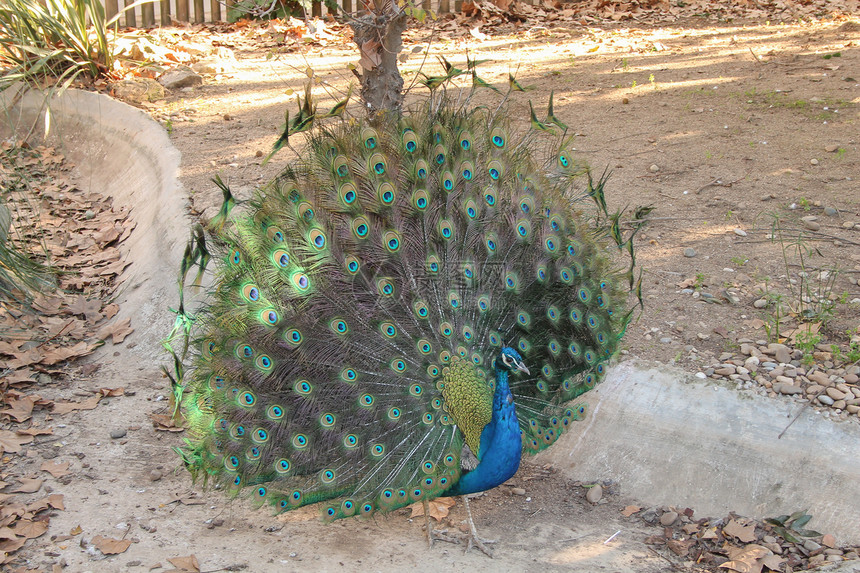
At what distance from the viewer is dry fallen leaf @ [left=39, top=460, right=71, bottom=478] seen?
3926 millimetres

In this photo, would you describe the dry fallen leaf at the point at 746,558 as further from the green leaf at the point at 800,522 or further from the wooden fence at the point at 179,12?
the wooden fence at the point at 179,12

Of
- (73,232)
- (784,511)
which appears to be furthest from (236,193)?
(784,511)

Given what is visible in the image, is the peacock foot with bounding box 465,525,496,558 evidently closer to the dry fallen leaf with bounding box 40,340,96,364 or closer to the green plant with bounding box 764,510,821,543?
the green plant with bounding box 764,510,821,543

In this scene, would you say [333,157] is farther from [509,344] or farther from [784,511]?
[784,511]

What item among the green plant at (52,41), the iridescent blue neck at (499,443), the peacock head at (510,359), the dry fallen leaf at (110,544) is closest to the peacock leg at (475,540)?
the iridescent blue neck at (499,443)

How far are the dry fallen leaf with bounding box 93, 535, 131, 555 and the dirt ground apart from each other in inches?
1.3

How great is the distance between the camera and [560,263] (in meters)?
3.65

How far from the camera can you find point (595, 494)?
3.84m

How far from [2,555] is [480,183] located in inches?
106

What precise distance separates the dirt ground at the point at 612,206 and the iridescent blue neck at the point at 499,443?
16.1 inches

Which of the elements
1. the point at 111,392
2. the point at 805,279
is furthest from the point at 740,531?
the point at 111,392

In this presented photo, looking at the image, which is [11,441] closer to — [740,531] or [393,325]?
[393,325]

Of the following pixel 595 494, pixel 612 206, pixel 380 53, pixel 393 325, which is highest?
pixel 380 53

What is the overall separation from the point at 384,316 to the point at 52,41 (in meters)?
6.96
